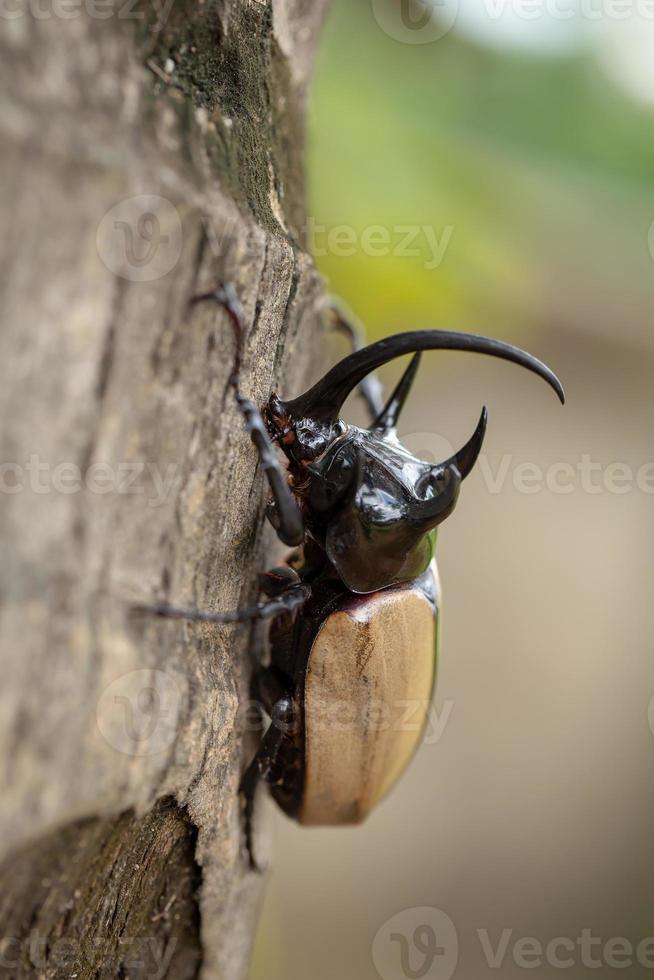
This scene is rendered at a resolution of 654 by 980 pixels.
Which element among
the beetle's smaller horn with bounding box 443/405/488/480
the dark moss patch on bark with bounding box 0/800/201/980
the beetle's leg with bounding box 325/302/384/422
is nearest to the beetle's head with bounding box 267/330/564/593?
the beetle's smaller horn with bounding box 443/405/488/480

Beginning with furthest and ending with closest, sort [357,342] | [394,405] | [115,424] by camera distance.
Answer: [357,342] < [394,405] < [115,424]

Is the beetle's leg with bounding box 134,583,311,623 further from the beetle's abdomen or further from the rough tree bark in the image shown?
the beetle's abdomen

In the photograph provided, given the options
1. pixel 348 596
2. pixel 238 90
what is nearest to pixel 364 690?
pixel 348 596

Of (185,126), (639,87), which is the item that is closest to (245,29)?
(185,126)

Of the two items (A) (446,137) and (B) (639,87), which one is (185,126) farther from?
(B) (639,87)

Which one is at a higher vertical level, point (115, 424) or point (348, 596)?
point (115, 424)

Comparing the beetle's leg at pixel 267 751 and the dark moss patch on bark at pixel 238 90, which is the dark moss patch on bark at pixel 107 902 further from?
the dark moss patch on bark at pixel 238 90

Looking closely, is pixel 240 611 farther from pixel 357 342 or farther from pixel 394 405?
pixel 357 342
